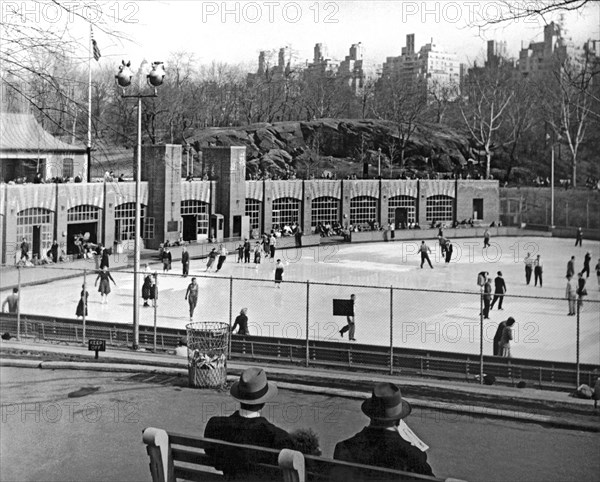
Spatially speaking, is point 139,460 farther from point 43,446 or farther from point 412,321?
point 412,321

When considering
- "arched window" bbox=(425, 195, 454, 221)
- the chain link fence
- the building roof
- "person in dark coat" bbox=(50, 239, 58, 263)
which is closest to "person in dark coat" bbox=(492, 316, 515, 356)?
the chain link fence

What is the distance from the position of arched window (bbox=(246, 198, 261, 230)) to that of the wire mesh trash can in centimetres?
109

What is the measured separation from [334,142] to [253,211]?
3.53 ft

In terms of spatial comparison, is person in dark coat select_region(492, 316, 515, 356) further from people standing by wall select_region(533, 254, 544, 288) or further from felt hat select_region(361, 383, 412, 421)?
felt hat select_region(361, 383, 412, 421)

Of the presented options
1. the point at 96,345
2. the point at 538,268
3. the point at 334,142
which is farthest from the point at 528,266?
the point at 96,345

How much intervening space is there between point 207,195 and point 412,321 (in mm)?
3787

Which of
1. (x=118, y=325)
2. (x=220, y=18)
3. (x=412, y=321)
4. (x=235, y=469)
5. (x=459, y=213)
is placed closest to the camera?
(x=235, y=469)

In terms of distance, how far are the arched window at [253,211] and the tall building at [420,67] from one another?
54.5 inches

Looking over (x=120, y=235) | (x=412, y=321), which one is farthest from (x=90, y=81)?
(x=412, y=321)

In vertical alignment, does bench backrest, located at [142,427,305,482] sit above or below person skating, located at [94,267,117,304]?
below

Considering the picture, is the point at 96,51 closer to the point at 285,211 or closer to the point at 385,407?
the point at 285,211

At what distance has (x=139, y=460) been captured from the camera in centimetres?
538

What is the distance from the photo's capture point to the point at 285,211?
19.7ft

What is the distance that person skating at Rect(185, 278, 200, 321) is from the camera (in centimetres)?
709
